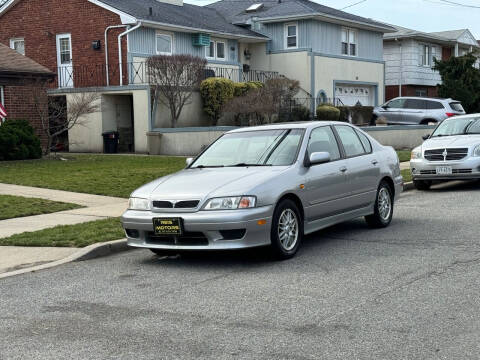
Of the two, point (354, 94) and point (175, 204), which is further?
point (354, 94)

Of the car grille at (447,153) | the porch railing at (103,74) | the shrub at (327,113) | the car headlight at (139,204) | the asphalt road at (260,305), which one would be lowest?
the asphalt road at (260,305)

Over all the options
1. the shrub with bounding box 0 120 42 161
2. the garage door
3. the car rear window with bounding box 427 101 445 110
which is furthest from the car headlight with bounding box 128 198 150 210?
the garage door

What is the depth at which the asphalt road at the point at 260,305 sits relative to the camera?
4.75m

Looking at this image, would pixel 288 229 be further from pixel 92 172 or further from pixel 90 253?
pixel 92 172

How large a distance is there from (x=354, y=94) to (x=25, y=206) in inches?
1109

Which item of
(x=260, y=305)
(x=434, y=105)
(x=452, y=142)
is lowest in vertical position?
(x=260, y=305)

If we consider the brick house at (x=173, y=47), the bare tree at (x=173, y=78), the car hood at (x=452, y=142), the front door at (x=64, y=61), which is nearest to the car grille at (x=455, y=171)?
the car hood at (x=452, y=142)

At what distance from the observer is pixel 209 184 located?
24.5ft

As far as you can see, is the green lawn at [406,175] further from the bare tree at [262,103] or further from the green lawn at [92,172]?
the bare tree at [262,103]

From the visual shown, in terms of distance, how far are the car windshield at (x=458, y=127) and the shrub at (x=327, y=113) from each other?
46.6 ft

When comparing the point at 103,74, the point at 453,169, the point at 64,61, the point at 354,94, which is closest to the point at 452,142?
the point at 453,169

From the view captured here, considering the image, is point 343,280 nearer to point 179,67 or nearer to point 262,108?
point 262,108

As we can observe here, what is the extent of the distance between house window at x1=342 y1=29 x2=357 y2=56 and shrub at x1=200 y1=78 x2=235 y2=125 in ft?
37.3

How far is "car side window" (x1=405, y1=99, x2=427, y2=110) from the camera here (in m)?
30.2
